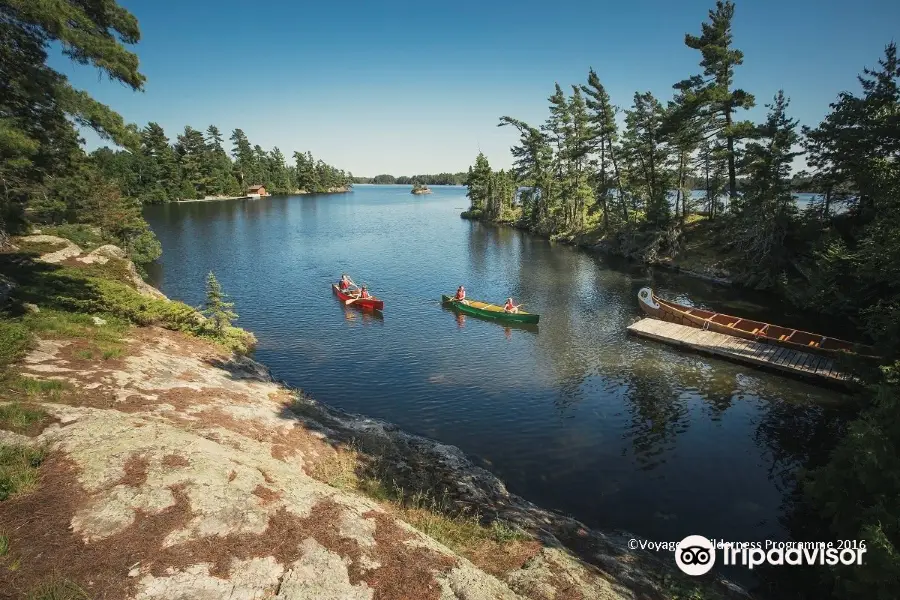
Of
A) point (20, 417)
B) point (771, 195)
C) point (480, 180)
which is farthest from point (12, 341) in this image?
point (480, 180)

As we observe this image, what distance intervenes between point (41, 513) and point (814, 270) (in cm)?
4230

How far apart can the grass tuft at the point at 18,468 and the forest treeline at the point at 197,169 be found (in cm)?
10736

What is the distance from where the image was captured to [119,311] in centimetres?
2020

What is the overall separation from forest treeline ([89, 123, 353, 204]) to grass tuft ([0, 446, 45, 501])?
352ft

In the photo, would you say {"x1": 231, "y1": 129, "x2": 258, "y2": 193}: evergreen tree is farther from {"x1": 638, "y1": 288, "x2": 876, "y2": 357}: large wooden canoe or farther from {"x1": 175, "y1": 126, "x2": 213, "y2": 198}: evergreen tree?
{"x1": 638, "y1": 288, "x2": 876, "y2": 357}: large wooden canoe

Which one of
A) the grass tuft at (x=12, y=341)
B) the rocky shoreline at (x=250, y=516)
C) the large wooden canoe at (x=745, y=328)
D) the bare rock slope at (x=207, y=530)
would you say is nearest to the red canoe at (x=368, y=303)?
the rocky shoreline at (x=250, y=516)

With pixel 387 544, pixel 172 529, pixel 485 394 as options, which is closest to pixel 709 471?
pixel 485 394

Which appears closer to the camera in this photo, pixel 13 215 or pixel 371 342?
pixel 13 215

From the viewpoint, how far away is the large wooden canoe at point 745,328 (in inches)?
987

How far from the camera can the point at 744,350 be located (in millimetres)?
25922

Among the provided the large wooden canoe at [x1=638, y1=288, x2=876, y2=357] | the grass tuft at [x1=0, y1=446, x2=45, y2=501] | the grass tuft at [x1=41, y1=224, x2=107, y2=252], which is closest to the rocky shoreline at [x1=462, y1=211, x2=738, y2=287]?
the large wooden canoe at [x1=638, y1=288, x2=876, y2=357]

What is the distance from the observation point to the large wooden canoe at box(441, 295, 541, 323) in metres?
31.9

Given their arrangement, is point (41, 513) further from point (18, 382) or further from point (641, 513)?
point (641, 513)

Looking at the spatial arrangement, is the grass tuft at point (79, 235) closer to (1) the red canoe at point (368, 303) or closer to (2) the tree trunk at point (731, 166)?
(1) the red canoe at point (368, 303)
